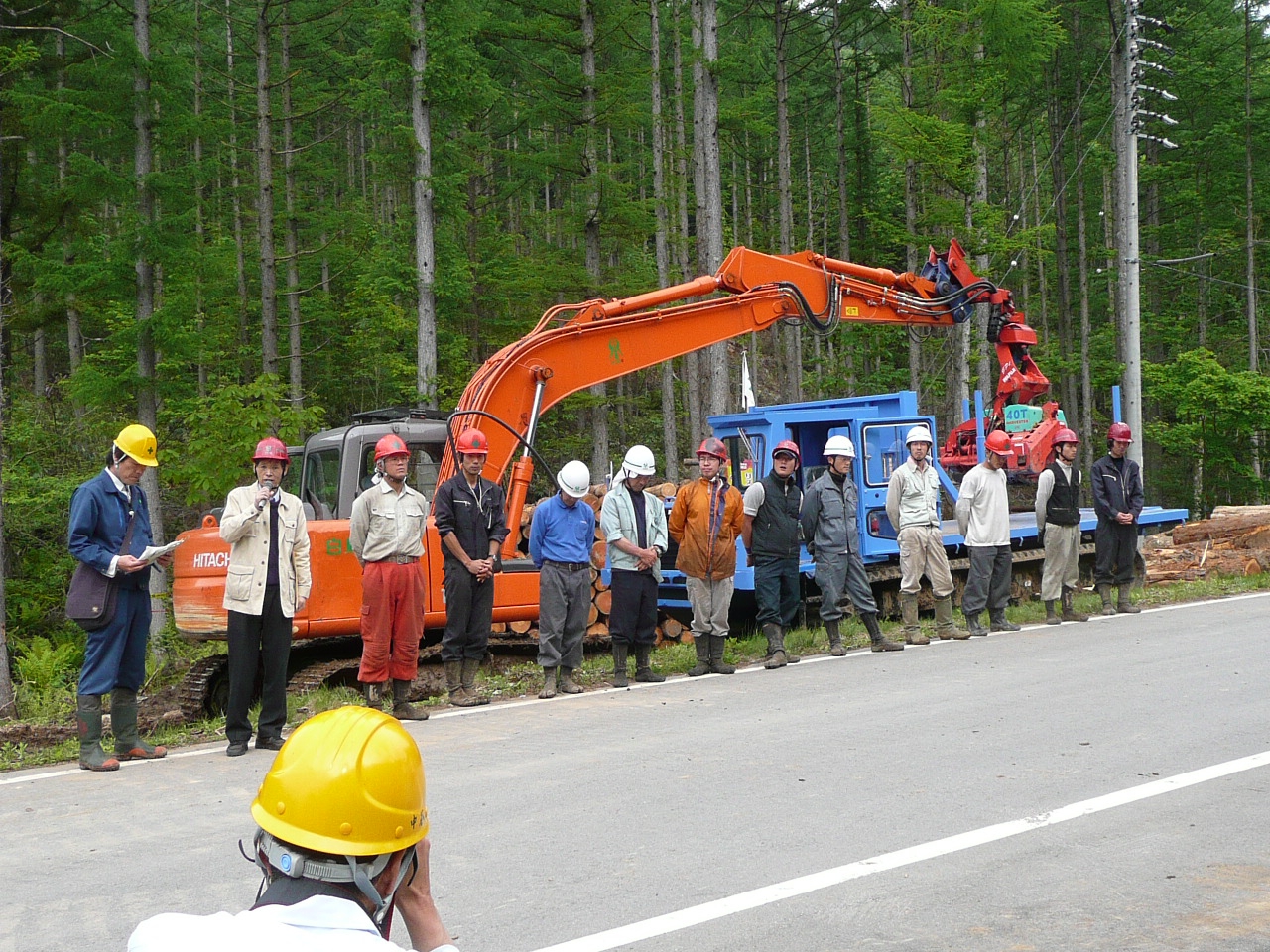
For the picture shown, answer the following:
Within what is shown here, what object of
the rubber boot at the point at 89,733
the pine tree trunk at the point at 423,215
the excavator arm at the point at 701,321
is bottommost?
the rubber boot at the point at 89,733

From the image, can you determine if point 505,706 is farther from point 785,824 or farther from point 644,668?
point 785,824

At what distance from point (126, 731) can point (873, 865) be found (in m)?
5.34

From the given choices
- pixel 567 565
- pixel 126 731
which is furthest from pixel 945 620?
pixel 126 731

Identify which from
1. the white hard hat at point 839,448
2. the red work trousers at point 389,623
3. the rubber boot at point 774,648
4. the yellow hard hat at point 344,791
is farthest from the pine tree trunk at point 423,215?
the yellow hard hat at point 344,791

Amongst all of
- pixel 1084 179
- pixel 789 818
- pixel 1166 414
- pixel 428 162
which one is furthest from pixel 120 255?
pixel 1084 179

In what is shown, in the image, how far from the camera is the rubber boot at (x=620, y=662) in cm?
1084

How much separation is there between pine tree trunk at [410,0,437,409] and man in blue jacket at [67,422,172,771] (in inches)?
494

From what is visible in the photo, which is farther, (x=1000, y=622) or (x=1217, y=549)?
(x=1217, y=549)

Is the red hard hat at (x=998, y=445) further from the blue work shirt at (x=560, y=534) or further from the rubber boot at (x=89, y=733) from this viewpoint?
the rubber boot at (x=89, y=733)

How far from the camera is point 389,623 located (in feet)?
31.1

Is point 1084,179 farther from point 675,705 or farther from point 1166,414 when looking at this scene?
point 675,705

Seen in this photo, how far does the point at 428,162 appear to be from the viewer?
22.0 meters

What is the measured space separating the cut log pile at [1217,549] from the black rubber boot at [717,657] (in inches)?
394

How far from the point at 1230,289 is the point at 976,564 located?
3525 centimetres
